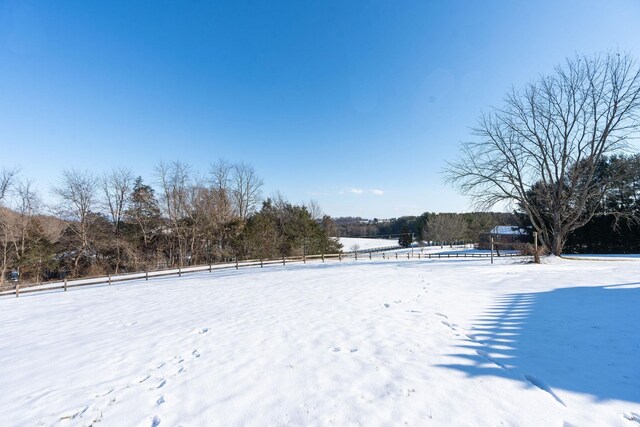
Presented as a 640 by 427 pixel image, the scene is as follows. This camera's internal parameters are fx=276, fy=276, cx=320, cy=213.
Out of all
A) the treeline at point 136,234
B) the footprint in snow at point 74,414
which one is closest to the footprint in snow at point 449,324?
the footprint in snow at point 74,414

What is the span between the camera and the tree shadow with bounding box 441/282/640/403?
12.5 ft

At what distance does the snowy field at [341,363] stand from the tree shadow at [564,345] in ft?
0.10

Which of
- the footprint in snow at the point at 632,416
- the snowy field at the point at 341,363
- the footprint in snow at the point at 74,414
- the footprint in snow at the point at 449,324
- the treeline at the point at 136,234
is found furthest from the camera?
the treeline at the point at 136,234

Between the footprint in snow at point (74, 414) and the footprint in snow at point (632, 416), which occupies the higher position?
the footprint in snow at point (74, 414)

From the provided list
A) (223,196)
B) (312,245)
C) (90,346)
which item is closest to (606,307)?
(90,346)

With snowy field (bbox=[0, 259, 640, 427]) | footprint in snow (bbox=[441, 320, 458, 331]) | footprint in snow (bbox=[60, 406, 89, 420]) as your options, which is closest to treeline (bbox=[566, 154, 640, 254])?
snowy field (bbox=[0, 259, 640, 427])

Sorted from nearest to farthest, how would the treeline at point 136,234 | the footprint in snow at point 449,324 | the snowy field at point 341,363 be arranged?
the snowy field at point 341,363, the footprint in snow at point 449,324, the treeline at point 136,234

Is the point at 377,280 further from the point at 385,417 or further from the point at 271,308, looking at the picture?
the point at 385,417

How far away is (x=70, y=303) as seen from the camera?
1202 centimetres

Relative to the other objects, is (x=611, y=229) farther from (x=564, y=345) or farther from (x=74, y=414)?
(x=74, y=414)

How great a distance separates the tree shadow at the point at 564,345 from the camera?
380 cm

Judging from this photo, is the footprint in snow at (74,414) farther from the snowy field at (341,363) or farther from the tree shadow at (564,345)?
the tree shadow at (564,345)

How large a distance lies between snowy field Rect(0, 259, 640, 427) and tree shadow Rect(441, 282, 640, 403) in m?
0.03

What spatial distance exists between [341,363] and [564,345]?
405 cm
